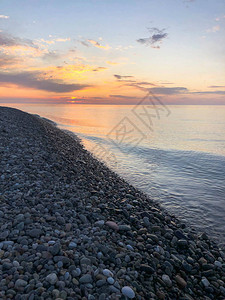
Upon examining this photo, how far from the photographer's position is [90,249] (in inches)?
179

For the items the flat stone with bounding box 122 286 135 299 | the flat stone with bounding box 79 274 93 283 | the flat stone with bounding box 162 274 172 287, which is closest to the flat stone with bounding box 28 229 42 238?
the flat stone with bounding box 79 274 93 283

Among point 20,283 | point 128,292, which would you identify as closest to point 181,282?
point 128,292

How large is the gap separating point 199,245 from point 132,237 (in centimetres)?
225

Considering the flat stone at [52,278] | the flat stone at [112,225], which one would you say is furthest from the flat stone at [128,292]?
the flat stone at [112,225]

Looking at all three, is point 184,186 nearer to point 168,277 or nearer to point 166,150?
point 168,277

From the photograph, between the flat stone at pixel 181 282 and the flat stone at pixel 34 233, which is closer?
the flat stone at pixel 181 282

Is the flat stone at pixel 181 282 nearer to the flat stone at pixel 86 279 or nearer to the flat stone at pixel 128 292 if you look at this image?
the flat stone at pixel 128 292

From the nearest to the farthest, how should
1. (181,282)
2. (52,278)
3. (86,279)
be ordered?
(52,278), (86,279), (181,282)

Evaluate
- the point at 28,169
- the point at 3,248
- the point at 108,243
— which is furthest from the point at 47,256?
the point at 28,169

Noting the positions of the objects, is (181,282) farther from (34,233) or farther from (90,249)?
(34,233)

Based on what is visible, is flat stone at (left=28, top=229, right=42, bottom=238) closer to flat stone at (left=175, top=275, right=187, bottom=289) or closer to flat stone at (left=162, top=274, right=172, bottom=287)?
flat stone at (left=162, top=274, right=172, bottom=287)

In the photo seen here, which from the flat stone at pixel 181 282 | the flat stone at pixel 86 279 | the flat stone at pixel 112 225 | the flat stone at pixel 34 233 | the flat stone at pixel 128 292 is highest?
the flat stone at pixel 34 233

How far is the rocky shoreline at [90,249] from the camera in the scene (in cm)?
363

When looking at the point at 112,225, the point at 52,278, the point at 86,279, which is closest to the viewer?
the point at 52,278
